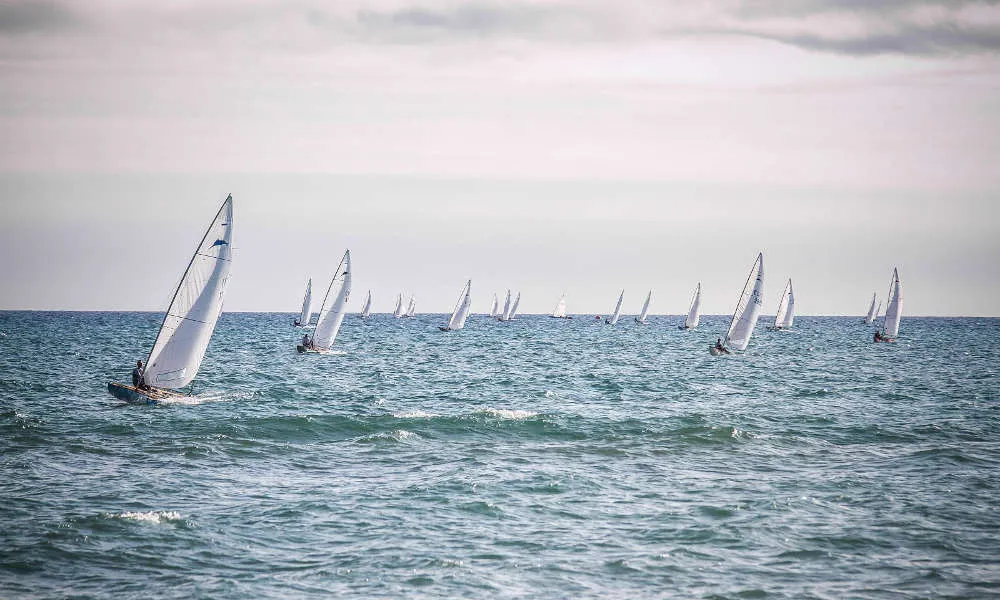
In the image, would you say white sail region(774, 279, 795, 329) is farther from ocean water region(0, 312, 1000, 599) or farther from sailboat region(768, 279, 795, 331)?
ocean water region(0, 312, 1000, 599)

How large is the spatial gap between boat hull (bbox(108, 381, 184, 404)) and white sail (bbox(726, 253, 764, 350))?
55.1 metres

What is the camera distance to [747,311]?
89.1 m

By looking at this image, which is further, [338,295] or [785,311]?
[785,311]

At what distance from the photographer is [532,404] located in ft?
177

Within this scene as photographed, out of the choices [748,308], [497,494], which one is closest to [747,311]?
[748,308]

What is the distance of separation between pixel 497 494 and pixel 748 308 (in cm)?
6388

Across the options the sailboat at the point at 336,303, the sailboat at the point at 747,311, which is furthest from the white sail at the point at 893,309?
the sailboat at the point at 336,303

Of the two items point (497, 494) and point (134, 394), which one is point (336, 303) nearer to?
point (134, 394)

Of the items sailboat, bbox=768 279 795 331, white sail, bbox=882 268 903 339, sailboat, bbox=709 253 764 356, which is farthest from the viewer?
sailboat, bbox=768 279 795 331

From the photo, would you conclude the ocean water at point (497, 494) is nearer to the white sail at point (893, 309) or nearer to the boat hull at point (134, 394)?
the boat hull at point (134, 394)

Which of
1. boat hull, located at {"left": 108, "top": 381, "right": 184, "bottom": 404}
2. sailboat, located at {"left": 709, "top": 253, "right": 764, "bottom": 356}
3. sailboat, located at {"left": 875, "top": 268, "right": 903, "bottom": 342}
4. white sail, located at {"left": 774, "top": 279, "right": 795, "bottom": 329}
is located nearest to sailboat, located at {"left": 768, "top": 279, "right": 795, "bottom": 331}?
white sail, located at {"left": 774, "top": 279, "right": 795, "bottom": 329}

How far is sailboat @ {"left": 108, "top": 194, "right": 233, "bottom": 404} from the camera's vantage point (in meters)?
44.8

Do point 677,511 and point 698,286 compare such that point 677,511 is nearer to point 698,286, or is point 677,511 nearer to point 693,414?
point 693,414

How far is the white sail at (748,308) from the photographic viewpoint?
83625 mm
